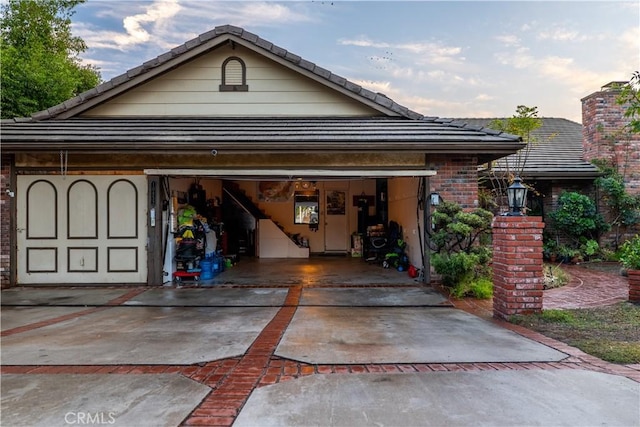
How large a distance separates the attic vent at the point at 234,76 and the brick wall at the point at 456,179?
14.9ft

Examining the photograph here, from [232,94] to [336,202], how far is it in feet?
20.7

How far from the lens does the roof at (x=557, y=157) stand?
437 inches

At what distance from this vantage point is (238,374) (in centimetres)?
330

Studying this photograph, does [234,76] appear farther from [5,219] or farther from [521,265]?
[521,265]

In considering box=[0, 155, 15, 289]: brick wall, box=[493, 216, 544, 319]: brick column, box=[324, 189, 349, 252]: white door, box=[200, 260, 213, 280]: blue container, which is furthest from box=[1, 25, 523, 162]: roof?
box=[324, 189, 349, 252]: white door

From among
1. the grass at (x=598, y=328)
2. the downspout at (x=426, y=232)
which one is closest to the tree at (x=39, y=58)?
the downspout at (x=426, y=232)

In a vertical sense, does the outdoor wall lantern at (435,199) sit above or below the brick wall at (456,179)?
below

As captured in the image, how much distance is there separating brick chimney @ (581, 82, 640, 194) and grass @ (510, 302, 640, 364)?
24.5 feet

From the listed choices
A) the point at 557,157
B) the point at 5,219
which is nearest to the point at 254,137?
the point at 5,219

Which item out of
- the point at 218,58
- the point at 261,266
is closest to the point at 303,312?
the point at 261,266

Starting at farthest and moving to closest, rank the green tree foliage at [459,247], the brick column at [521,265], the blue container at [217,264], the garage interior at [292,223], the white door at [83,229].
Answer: the blue container at [217,264] → the garage interior at [292,223] → the white door at [83,229] → the green tree foliage at [459,247] → the brick column at [521,265]

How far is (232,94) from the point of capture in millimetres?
8578

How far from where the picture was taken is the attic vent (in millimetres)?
8555

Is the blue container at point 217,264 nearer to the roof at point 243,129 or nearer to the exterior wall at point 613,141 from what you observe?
the roof at point 243,129
